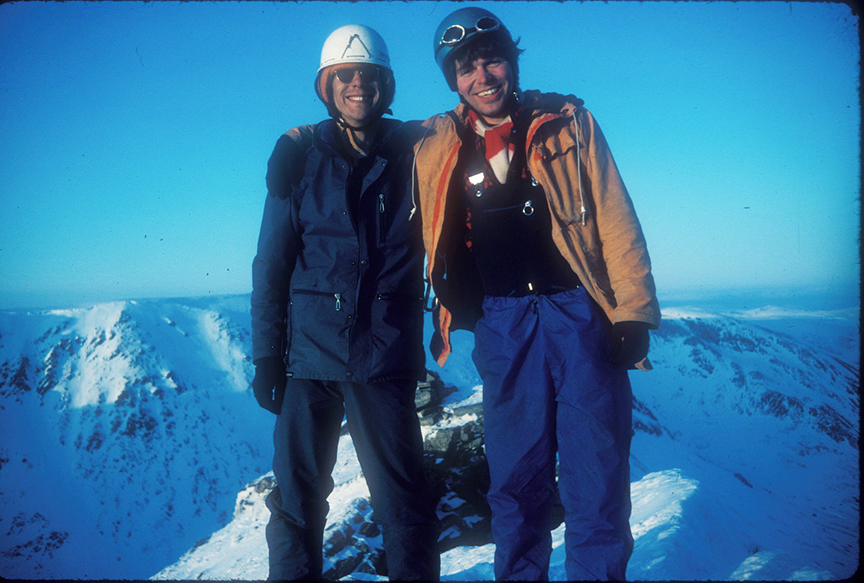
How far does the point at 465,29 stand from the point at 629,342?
2.52m

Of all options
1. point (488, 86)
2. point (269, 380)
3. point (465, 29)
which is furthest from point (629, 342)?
point (269, 380)

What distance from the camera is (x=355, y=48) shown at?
3.68 metres

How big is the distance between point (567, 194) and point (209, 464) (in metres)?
47.0

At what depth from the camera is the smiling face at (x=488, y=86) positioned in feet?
10.3

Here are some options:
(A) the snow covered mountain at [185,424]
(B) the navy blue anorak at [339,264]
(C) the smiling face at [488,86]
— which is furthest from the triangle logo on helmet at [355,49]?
(A) the snow covered mountain at [185,424]

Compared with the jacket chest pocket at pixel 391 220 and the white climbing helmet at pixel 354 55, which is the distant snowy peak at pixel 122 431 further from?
the white climbing helmet at pixel 354 55

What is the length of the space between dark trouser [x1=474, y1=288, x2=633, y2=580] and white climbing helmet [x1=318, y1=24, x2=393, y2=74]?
2.38 m

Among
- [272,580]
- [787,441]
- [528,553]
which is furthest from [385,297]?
[787,441]

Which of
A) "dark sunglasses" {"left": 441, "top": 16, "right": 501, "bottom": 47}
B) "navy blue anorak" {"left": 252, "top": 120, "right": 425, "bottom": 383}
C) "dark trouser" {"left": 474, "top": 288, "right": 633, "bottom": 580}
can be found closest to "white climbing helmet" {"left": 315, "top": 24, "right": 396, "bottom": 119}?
"navy blue anorak" {"left": 252, "top": 120, "right": 425, "bottom": 383}

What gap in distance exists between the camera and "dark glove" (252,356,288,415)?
340 cm

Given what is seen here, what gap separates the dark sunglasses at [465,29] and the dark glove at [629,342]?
2.34 m

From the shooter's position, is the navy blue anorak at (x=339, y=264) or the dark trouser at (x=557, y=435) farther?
the navy blue anorak at (x=339, y=264)

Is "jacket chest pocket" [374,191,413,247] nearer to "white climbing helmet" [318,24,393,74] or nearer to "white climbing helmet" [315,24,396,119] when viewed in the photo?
"white climbing helmet" [315,24,396,119]

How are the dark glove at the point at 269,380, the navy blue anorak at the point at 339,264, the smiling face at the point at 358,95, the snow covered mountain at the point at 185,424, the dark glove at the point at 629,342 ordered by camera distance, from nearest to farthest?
the dark glove at the point at 629,342
the navy blue anorak at the point at 339,264
the dark glove at the point at 269,380
the smiling face at the point at 358,95
the snow covered mountain at the point at 185,424
